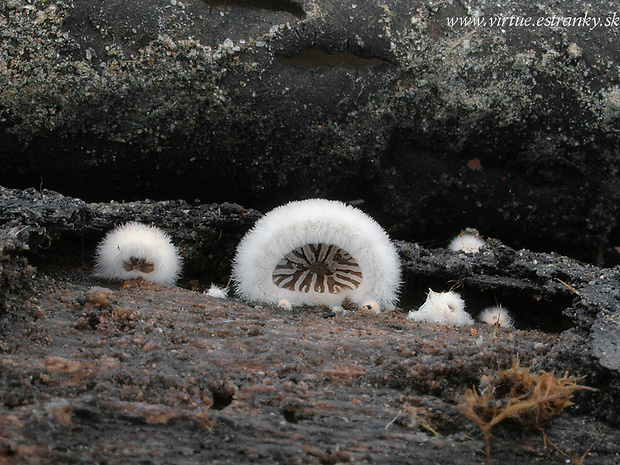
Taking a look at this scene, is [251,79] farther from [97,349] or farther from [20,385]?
[20,385]

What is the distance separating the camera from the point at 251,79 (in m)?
2.87

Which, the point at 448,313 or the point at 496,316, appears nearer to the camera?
the point at 448,313

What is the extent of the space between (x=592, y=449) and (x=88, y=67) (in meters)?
2.65

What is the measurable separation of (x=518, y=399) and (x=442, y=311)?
898 mm

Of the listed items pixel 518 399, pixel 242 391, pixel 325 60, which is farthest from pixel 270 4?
pixel 518 399

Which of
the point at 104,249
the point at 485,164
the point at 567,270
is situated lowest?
the point at 104,249

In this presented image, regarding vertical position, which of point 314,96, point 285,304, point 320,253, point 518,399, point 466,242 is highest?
point 314,96

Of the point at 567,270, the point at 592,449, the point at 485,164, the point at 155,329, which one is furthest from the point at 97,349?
the point at 485,164

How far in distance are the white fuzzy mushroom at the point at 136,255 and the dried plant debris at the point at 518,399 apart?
1508mm

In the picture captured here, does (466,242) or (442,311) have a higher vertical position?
(466,242)

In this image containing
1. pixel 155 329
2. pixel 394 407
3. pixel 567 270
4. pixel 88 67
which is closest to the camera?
pixel 394 407

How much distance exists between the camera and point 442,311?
8.38 feet

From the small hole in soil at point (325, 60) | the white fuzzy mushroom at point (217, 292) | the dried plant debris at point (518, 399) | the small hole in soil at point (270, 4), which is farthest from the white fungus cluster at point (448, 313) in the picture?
the small hole in soil at point (270, 4)

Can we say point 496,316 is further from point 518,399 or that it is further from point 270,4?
point 270,4
